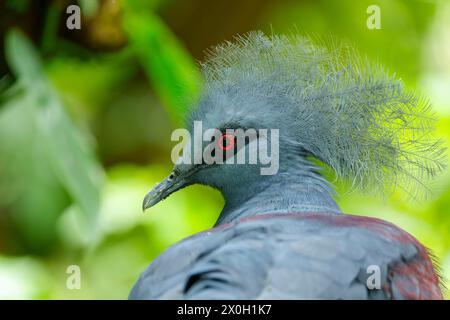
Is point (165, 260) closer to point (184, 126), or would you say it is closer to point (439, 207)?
point (184, 126)

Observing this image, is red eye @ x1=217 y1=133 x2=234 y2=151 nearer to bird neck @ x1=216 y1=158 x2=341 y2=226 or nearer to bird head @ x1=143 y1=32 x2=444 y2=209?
bird head @ x1=143 y1=32 x2=444 y2=209

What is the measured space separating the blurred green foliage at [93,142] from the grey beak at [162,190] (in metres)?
0.31

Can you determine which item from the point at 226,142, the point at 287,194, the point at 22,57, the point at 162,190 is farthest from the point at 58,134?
the point at 287,194

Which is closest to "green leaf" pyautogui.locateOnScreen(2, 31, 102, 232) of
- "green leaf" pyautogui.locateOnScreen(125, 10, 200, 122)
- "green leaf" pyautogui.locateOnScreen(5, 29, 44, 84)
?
"green leaf" pyautogui.locateOnScreen(5, 29, 44, 84)

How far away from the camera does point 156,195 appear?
307 cm

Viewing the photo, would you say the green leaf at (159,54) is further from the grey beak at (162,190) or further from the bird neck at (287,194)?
the bird neck at (287,194)

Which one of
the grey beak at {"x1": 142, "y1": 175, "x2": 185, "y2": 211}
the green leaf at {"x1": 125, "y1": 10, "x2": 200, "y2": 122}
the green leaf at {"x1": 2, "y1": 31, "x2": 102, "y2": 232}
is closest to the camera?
the grey beak at {"x1": 142, "y1": 175, "x2": 185, "y2": 211}

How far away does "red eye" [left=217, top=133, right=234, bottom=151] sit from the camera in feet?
9.55

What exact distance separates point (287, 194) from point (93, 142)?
2.30 metres

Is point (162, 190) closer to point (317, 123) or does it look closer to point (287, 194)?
point (287, 194)

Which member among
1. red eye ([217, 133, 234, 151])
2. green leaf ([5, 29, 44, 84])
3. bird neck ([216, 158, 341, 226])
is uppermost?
green leaf ([5, 29, 44, 84])

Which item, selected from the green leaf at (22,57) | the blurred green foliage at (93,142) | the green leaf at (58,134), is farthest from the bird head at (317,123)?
the green leaf at (22,57)

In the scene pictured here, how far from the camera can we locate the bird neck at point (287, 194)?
9.23 feet

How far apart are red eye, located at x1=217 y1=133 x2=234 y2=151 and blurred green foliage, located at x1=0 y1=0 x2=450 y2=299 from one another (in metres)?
0.31
